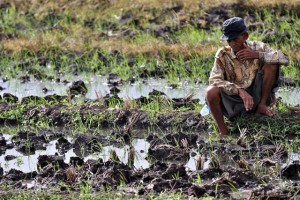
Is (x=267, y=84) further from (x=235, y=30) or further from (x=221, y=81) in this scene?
(x=235, y=30)

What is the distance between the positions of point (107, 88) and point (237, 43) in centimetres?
272

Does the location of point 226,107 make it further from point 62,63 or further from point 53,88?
point 62,63

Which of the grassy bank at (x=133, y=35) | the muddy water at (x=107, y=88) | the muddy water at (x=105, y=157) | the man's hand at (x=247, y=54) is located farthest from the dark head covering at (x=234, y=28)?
the grassy bank at (x=133, y=35)

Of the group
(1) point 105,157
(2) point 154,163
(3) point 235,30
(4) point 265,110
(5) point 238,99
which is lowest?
(2) point 154,163

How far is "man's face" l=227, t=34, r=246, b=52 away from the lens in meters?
7.77

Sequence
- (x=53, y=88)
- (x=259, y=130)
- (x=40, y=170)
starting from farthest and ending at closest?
1. (x=53, y=88)
2. (x=259, y=130)
3. (x=40, y=170)

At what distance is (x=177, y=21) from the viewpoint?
481 inches

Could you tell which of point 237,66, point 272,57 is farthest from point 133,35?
point 272,57

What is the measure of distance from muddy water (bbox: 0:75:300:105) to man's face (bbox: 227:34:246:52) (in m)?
1.32

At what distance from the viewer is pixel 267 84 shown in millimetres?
8000

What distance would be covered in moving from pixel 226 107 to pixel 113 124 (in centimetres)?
120

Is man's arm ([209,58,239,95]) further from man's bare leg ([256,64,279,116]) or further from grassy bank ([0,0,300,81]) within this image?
grassy bank ([0,0,300,81])

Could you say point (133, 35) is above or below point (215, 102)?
above

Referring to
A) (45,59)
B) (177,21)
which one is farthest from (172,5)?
(45,59)
